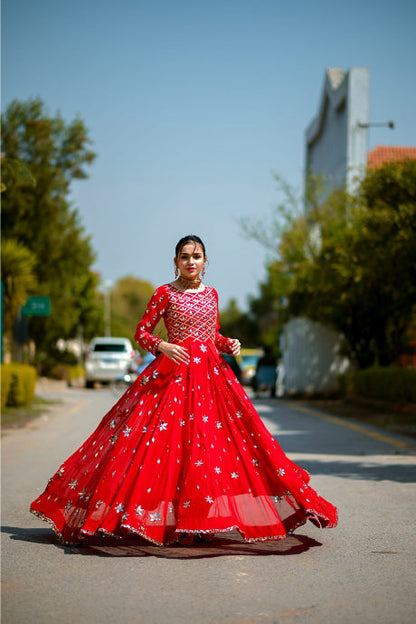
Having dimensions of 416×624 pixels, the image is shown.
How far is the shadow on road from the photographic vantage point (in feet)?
17.6

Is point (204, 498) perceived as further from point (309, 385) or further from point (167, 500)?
point (309, 385)

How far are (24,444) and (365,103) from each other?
2480cm

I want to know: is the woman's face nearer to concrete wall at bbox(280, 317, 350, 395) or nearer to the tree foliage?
the tree foliage

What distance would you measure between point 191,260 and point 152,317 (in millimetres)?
446

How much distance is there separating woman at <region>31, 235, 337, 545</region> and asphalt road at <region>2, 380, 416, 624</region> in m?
0.19

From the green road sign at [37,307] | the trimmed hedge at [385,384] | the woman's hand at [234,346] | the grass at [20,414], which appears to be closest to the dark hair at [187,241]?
the woman's hand at [234,346]

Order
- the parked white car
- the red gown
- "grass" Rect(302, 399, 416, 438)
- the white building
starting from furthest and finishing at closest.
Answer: the parked white car → the white building → "grass" Rect(302, 399, 416, 438) → the red gown

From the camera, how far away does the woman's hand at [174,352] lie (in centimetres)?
564

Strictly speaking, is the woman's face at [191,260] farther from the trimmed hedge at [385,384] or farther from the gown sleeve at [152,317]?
the trimmed hedge at [385,384]

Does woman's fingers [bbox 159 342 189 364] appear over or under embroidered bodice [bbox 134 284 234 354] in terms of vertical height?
under

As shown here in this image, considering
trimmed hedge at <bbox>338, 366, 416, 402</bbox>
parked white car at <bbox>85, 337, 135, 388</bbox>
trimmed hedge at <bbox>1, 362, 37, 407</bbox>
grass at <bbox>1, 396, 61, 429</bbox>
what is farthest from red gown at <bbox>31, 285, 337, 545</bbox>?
parked white car at <bbox>85, 337, 135, 388</bbox>

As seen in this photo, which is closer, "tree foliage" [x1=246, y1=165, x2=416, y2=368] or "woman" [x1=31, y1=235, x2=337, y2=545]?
"woman" [x1=31, y1=235, x2=337, y2=545]

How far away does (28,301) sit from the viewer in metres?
25.0

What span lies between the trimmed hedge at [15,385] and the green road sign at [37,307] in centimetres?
417
